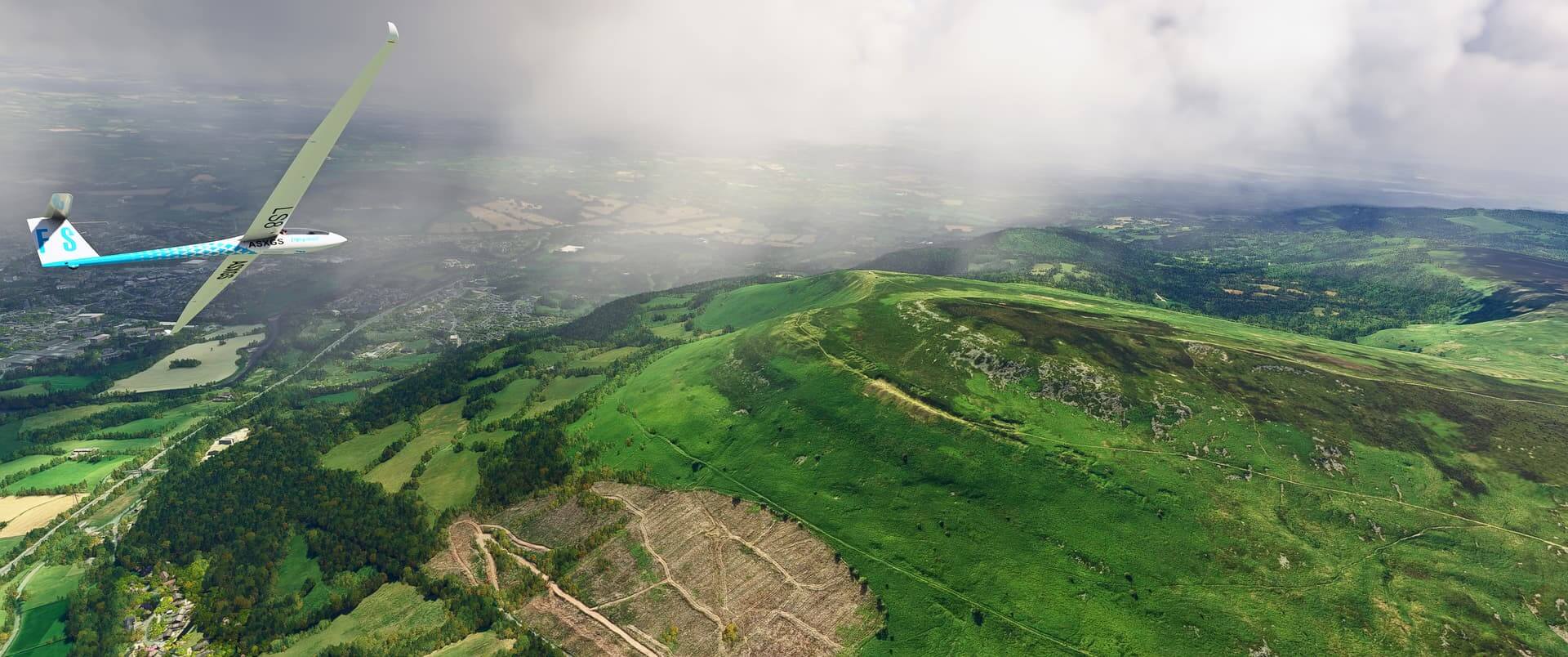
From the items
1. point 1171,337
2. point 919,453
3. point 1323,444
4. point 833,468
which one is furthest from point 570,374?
point 1323,444

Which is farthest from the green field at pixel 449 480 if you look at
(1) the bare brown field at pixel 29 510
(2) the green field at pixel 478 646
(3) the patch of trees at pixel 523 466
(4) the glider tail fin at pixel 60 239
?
(1) the bare brown field at pixel 29 510

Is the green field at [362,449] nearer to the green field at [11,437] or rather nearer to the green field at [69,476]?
→ the green field at [69,476]

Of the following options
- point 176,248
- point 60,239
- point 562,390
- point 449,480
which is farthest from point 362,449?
point 176,248

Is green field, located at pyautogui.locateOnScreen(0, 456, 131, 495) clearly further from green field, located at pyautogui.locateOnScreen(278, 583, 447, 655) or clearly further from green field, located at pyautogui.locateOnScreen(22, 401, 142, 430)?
green field, located at pyautogui.locateOnScreen(278, 583, 447, 655)

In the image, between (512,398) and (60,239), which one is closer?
(60,239)

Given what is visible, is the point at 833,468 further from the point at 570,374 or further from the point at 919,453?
the point at 570,374

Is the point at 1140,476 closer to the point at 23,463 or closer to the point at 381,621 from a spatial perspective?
the point at 381,621
